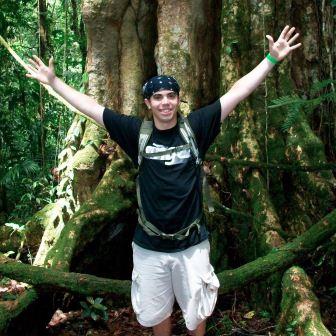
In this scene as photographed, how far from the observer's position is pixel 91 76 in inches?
213

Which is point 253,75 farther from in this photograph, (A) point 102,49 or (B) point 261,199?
(A) point 102,49

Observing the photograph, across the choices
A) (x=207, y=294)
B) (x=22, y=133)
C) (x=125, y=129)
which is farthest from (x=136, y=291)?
(x=22, y=133)

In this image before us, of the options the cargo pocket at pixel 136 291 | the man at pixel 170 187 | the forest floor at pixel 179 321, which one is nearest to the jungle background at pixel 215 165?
the forest floor at pixel 179 321

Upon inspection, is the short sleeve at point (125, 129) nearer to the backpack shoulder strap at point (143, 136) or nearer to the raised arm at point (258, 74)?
the backpack shoulder strap at point (143, 136)

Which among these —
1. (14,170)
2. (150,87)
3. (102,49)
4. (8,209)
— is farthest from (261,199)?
(8,209)

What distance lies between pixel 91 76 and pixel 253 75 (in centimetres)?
256

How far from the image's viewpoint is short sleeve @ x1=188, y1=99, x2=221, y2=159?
3.23 m

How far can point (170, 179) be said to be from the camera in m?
3.15

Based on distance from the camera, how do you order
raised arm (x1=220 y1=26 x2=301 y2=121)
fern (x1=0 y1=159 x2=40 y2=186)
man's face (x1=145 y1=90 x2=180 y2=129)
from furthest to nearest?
fern (x1=0 y1=159 x2=40 y2=186) → raised arm (x1=220 y1=26 x2=301 y2=121) → man's face (x1=145 y1=90 x2=180 y2=129)

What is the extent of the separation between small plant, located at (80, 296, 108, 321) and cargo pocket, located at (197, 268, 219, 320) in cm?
151

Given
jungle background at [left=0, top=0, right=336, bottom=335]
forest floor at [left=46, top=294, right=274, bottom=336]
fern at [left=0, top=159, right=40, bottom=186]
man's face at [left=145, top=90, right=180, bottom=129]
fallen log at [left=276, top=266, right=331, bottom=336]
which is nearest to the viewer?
man's face at [left=145, top=90, right=180, bottom=129]

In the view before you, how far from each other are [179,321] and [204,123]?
215 cm

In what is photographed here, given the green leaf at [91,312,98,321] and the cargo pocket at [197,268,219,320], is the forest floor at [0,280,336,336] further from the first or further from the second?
the cargo pocket at [197,268,219,320]

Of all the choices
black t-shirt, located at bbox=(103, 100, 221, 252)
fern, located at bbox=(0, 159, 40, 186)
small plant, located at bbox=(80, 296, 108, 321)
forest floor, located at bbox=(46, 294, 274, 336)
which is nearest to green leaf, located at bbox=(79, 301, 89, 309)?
small plant, located at bbox=(80, 296, 108, 321)
